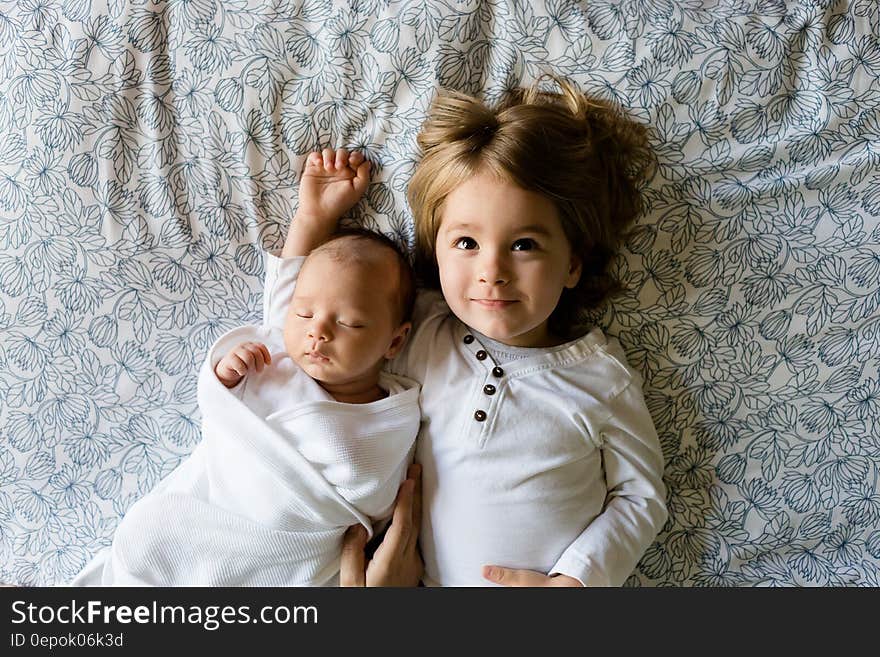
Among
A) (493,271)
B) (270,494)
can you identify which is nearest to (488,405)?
(493,271)

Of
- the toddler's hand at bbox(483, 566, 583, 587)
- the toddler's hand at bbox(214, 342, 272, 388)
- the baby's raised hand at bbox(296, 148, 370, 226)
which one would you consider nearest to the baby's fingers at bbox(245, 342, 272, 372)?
the toddler's hand at bbox(214, 342, 272, 388)

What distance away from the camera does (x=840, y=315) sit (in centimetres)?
117

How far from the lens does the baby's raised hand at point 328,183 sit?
1184 millimetres

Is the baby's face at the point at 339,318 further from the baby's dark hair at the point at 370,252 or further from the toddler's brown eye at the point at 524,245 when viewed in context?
the toddler's brown eye at the point at 524,245

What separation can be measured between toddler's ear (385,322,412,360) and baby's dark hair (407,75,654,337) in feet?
0.34

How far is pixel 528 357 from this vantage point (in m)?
1.17

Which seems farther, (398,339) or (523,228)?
(398,339)

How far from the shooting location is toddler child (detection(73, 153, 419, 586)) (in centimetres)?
111

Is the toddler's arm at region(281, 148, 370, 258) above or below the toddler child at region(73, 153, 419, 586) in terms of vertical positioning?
above

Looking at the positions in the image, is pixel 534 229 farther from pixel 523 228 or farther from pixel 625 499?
pixel 625 499

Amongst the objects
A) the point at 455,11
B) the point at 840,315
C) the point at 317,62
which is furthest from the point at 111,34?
the point at 840,315

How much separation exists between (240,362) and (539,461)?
46cm

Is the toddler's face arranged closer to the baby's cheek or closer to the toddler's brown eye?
the toddler's brown eye

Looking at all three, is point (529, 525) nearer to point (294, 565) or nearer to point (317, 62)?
point (294, 565)
